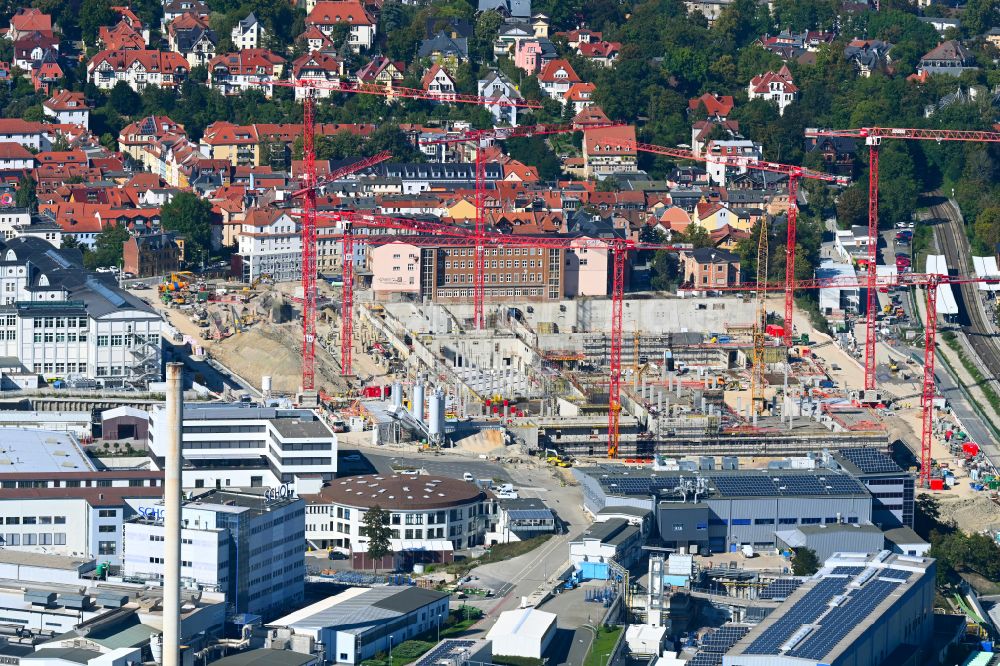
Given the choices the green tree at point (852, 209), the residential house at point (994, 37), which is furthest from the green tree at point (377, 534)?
the residential house at point (994, 37)

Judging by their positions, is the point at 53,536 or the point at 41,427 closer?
the point at 53,536

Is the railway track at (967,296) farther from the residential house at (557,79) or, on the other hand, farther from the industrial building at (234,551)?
the industrial building at (234,551)

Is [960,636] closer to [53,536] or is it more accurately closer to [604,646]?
[604,646]

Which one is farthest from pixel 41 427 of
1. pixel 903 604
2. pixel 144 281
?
pixel 903 604

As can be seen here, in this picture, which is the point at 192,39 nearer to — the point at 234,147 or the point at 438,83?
the point at 438,83

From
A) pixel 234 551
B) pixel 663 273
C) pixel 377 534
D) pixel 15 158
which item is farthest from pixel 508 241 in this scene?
pixel 234 551

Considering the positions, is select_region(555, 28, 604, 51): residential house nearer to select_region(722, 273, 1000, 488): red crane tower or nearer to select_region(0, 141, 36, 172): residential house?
select_region(722, 273, 1000, 488): red crane tower
